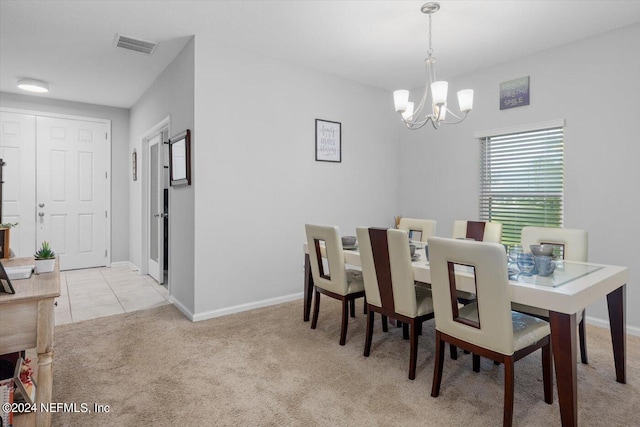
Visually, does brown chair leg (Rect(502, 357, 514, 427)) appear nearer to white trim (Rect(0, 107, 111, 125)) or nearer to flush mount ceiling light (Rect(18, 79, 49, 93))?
flush mount ceiling light (Rect(18, 79, 49, 93))

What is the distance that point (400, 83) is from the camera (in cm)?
442

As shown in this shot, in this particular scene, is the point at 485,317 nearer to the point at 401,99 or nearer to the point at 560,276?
the point at 560,276

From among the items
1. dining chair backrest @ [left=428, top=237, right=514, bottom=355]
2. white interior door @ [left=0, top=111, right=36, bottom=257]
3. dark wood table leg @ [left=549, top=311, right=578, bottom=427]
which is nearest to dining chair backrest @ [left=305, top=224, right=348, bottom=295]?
dining chair backrest @ [left=428, top=237, right=514, bottom=355]

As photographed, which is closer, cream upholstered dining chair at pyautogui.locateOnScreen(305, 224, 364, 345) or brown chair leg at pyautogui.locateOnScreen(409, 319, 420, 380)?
brown chair leg at pyautogui.locateOnScreen(409, 319, 420, 380)

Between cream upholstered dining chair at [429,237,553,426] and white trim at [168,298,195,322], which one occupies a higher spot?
cream upholstered dining chair at [429,237,553,426]

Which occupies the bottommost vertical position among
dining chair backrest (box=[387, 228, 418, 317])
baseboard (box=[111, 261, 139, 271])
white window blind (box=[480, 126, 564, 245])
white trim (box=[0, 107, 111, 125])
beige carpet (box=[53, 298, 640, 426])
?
beige carpet (box=[53, 298, 640, 426])

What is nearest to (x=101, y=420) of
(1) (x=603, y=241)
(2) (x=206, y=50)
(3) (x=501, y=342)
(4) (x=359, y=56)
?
(3) (x=501, y=342)

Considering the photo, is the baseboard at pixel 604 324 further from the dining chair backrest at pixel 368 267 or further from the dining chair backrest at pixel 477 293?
the dining chair backrest at pixel 368 267

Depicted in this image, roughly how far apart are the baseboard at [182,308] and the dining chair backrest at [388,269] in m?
1.72

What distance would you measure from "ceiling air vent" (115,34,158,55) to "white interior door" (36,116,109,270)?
2.66m

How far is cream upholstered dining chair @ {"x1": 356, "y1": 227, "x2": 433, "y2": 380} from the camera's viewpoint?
212cm

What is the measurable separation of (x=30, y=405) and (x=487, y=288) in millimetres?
2097

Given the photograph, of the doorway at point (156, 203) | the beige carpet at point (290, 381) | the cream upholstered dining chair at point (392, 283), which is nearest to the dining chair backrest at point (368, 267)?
the cream upholstered dining chair at point (392, 283)

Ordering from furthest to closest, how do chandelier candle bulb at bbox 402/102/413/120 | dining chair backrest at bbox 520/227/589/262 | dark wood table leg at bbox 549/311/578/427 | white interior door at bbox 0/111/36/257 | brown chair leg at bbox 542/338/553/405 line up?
1. white interior door at bbox 0/111/36/257
2. chandelier candle bulb at bbox 402/102/413/120
3. dining chair backrest at bbox 520/227/589/262
4. brown chair leg at bbox 542/338/553/405
5. dark wood table leg at bbox 549/311/578/427
